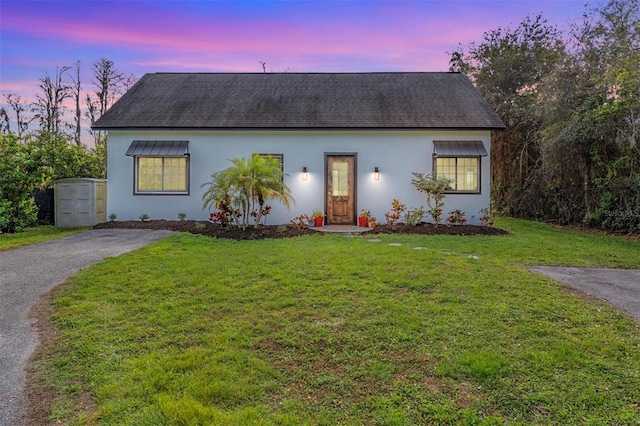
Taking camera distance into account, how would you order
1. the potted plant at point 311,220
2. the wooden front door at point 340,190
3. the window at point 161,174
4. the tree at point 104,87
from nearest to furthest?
the potted plant at point 311,220 < the wooden front door at point 340,190 < the window at point 161,174 < the tree at point 104,87

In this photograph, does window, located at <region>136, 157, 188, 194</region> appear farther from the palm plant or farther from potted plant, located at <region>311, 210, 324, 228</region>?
potted plant, located at <region>311, 210, 324, 228</region>

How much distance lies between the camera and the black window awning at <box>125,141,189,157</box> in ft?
39.0

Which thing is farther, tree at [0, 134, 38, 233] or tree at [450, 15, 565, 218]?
tree at [450, 15, 565, 218]

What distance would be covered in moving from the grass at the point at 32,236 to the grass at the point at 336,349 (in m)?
4.33

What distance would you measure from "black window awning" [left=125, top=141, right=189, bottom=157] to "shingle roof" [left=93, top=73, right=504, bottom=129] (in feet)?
1.75

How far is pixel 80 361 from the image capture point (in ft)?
10.4

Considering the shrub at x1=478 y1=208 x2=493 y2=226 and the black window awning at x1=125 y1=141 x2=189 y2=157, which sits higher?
the black window awning at x1=125 y1=141 x2=189 y2=157

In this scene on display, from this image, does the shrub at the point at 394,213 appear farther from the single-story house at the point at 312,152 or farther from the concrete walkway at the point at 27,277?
the concrete walkway at the point at 27,277

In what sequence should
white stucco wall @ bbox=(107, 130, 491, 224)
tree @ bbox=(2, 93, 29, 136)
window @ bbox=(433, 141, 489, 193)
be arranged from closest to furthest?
window @ bbox=(433, 141, 489, 193)
white stucco wall @ bbox=(107, 130, 491, 224)
tree @ bbox=(2, 93, 29, 136)

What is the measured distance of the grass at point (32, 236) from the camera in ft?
28.5

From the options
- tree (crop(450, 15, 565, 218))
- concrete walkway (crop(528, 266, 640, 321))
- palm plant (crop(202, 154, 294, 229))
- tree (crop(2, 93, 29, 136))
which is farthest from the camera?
tree (crop(2, 93, 29, 136))

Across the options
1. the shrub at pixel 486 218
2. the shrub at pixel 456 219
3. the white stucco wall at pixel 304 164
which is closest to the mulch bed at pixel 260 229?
the shrub at pixel 456 219

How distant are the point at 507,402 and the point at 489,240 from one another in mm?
7232

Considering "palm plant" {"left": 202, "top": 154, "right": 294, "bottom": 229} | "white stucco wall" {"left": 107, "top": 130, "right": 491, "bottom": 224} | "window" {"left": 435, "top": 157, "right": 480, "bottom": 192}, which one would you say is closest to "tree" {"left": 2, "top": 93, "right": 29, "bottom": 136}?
"white stucco wall" {"left": 107, "top": 130, "right": 491, "bottom": 224}
